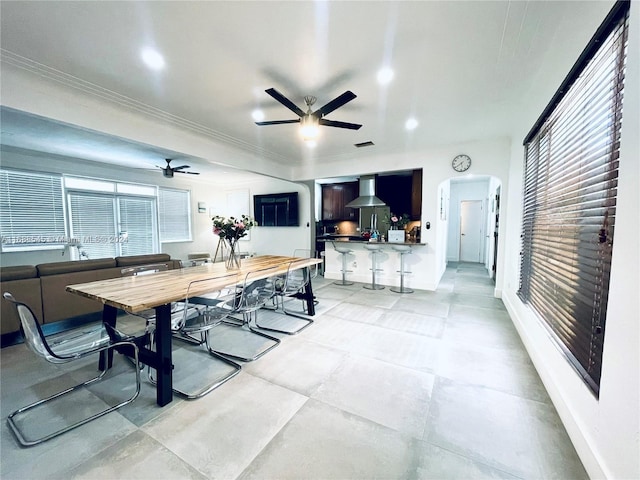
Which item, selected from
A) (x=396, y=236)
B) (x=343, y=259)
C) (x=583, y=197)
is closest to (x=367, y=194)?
(x=396, y=236)

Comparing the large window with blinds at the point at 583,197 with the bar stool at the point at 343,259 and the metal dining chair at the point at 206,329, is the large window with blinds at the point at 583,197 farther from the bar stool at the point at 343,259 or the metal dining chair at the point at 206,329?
the bar stool at the point at 343,259

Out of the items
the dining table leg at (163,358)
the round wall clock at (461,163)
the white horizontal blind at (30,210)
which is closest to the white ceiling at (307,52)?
the round wall clock at (461,163)

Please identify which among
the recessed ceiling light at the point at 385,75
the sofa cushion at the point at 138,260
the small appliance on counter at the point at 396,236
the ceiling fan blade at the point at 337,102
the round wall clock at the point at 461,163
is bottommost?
the sofa cushion at the point at 138,260

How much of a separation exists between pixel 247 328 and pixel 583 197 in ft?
11.2

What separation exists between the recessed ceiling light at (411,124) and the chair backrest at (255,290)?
285 centimetres

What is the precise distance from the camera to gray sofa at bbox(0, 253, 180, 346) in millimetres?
2707

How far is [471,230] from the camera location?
8.19 m

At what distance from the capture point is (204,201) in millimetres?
8008

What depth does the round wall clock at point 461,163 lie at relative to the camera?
453cm

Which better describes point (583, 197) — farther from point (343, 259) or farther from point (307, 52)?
point (343, 259)

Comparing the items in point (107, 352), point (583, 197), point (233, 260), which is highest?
point (583, 197)

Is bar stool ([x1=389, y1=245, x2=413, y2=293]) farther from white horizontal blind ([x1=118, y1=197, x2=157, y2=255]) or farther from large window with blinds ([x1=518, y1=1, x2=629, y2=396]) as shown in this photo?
white horizontal blind ([x1=118, y1=197, x2=157, y2=255])

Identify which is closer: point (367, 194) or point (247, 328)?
point (247, 328)

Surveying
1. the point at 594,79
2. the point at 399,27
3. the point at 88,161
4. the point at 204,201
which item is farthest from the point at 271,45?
the point at 204,201
